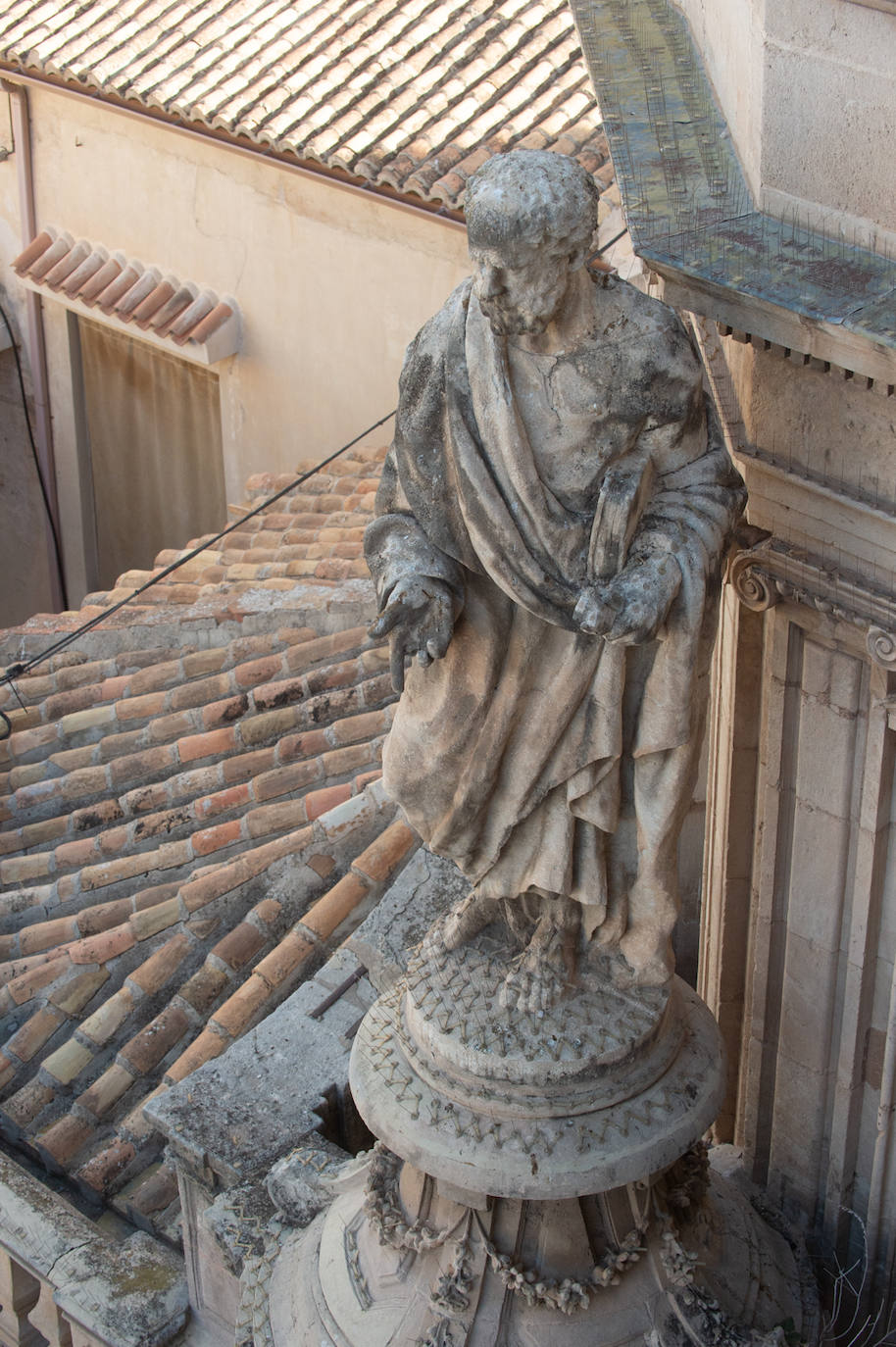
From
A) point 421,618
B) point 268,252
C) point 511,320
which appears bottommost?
point 268,252

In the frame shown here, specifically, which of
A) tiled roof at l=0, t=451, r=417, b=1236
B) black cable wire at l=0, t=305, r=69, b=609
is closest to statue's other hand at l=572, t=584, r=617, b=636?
tiled roof at l=0, t=451, r=417, b=1236

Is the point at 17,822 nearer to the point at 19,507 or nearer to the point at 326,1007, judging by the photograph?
the point at 326,1007

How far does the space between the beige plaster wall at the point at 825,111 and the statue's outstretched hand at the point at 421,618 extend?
1.46 meters

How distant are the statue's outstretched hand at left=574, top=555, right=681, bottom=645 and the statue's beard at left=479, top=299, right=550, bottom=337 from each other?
0.59 meters

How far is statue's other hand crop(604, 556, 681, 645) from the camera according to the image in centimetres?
366

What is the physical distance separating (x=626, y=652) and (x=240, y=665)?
5.00 m

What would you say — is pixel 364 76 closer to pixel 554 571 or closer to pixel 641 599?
pixel 554 571

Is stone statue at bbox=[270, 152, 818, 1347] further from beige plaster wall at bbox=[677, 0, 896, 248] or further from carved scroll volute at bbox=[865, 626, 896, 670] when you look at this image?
beige plaster wall at bbox=[677, 0, 896, 248]

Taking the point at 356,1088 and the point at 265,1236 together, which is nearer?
the point at 356,1088

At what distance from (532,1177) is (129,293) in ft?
35.7

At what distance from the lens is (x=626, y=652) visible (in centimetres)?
394

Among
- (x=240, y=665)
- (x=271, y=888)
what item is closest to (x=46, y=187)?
(x=240, y=665)

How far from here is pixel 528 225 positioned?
344cm

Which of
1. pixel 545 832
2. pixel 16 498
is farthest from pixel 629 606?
pixel 16 498
